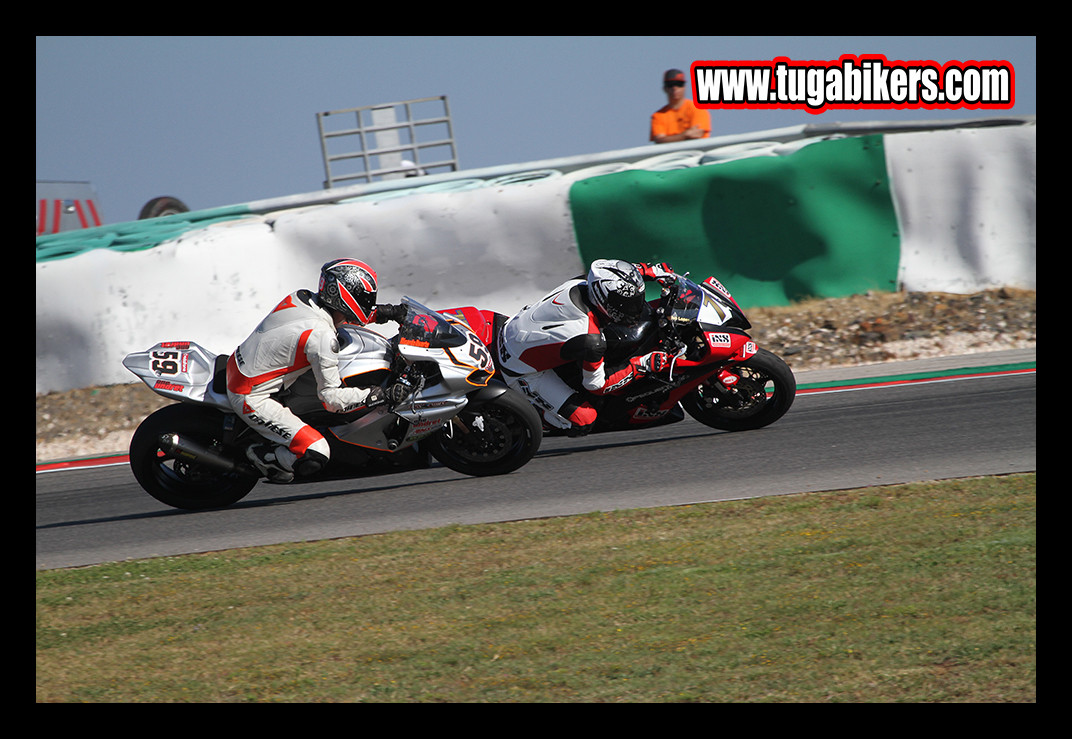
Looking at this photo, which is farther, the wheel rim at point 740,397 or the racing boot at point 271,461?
the wheel rim at point 740,397

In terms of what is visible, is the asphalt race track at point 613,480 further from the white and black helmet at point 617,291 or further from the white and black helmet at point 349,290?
the white and black helmet at point 349,290

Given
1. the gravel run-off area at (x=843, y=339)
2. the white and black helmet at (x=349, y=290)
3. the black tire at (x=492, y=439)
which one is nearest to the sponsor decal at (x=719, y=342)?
the black tire at (x=492, y=439)

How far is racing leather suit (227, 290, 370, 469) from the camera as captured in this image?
6641 mm

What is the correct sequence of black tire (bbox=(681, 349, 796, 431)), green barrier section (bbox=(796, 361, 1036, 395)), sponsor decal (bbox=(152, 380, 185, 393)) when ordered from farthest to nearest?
1. green barrier section (bbox=(796, 361, 1036, 395))
2. black tire (bbox=(681, 349, 796, 431))
3. sponsor decal (bbox=(152, 380, 185, 393))

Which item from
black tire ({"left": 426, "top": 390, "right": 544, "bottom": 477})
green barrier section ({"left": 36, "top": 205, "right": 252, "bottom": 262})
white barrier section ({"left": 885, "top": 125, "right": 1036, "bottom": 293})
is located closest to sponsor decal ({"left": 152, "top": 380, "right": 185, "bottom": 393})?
black tire ({"left": 426, "top": 390, "right": 544, "bottom": 477})

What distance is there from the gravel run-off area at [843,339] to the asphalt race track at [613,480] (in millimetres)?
2028

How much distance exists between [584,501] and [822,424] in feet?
8.26

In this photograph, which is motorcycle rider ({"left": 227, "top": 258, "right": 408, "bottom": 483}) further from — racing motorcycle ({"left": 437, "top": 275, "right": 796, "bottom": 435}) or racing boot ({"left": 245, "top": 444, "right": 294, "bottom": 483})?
racing motorcycle ({"left": 437, "top": 275, "right": 796, "bottom": 435})

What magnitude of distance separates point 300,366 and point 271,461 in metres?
0.65

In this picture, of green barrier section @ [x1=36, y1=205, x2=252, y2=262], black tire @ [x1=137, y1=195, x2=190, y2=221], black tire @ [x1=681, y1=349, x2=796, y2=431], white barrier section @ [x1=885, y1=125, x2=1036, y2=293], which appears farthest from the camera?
black tire @ [x1=137, y1=195, x2=190, y2=221]

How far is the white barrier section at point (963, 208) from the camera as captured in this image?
37.0 ft

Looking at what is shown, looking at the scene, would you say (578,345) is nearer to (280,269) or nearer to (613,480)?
(613,480)

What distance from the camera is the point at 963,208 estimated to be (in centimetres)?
1130

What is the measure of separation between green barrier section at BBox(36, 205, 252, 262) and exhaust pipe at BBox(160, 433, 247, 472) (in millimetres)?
5256
